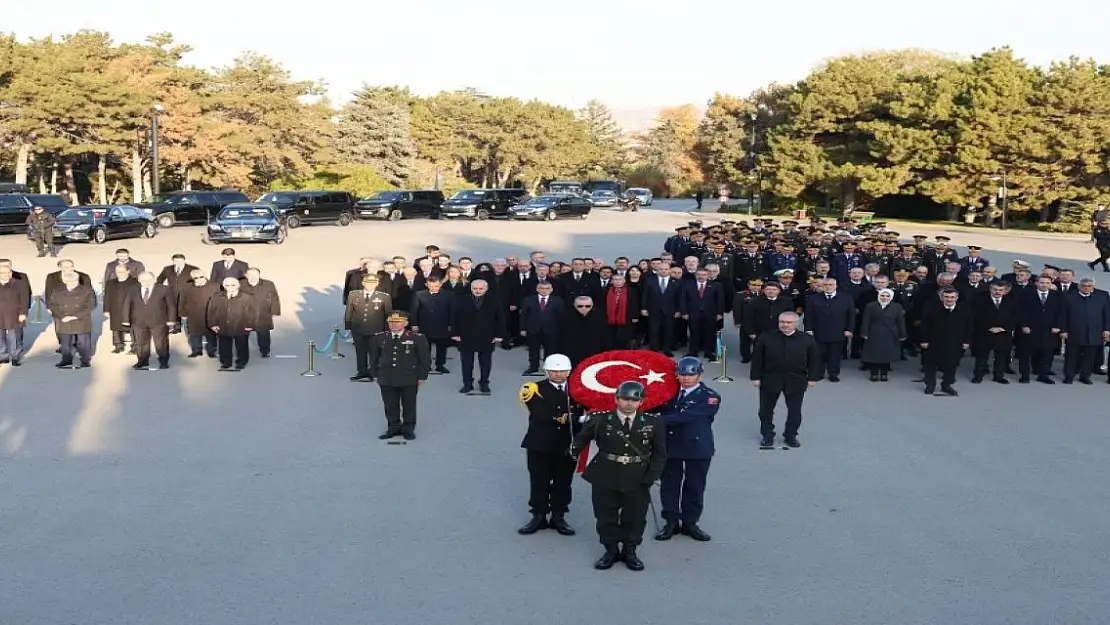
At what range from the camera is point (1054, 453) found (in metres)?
10.8

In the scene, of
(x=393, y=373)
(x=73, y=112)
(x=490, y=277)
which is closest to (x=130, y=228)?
(x=73, y=112)

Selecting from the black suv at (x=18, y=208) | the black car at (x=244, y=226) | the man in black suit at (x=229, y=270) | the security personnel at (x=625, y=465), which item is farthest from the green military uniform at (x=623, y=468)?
the black suv at (x=18, y=208)

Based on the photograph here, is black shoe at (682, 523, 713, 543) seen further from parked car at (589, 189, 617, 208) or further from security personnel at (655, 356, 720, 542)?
parked car at (589, 189, 617, 208)

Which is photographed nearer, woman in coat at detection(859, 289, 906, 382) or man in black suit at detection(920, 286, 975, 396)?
man in black suit at detection(920, 286, 975, 396)

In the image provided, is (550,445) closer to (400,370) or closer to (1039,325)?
(400,370)

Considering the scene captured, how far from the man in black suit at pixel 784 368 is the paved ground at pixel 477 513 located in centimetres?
46

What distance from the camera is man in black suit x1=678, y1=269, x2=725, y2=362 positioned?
15.6 meters

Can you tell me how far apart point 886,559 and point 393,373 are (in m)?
5.34

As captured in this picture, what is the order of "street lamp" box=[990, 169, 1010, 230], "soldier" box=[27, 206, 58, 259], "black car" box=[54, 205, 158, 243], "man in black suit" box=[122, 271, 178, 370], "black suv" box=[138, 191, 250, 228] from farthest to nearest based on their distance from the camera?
"street lamp" box=[990, 169, 1010, 230], "black suv" box=[138, 191, 250, 228], "black car" box=[54, 205, 158, 243], "soldier" box=[27, 206, 58, 259], "man in black suit" box=[122, 271, 178, 370]

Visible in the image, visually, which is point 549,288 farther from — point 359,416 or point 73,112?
point 73,112

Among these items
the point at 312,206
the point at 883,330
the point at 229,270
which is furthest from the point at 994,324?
the point at 312,206

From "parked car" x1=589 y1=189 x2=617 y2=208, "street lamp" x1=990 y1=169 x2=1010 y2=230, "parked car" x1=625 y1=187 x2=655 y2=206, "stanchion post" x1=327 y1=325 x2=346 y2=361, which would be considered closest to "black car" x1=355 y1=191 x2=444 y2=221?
"parked car" x1=589 y1=189 x2=617 y2=208

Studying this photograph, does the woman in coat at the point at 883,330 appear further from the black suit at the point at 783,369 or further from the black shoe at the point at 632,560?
the black shoe at the point at 632,560

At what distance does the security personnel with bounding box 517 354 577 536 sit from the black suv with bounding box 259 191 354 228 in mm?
37239
